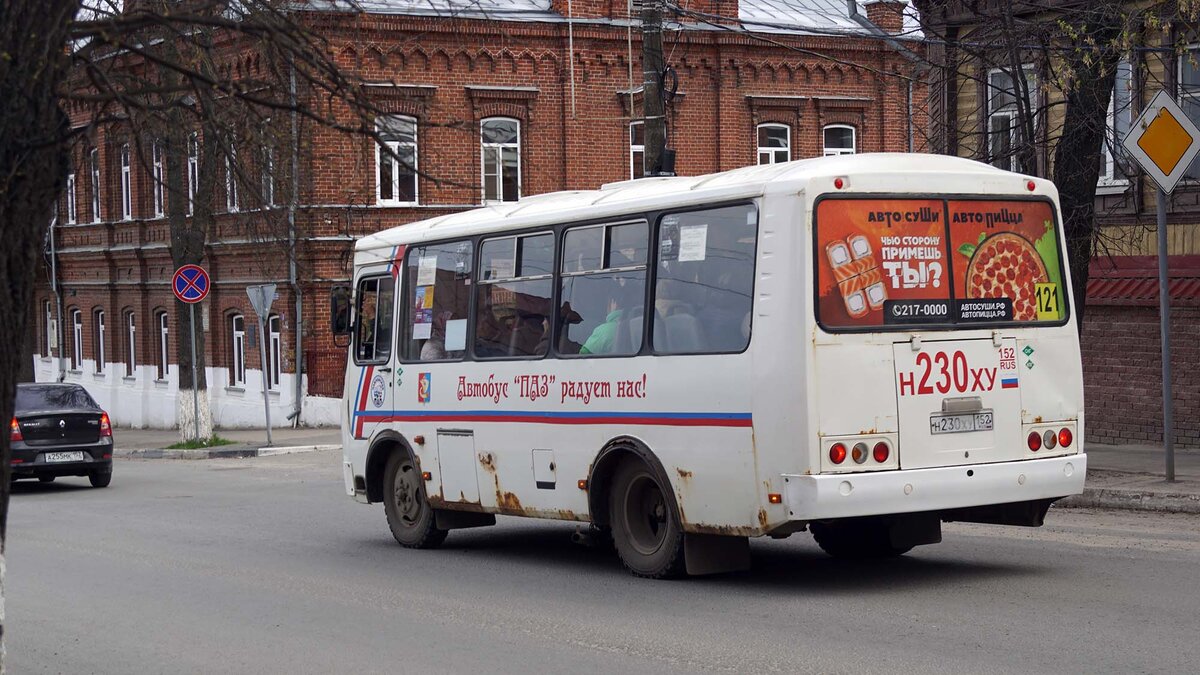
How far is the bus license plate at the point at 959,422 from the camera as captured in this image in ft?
34.4

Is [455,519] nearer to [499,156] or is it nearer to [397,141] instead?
[397,141]

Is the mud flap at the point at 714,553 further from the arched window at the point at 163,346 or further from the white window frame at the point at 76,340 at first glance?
the white window frame at the point at 76,340

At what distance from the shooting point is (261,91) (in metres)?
7.25

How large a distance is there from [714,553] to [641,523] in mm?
677

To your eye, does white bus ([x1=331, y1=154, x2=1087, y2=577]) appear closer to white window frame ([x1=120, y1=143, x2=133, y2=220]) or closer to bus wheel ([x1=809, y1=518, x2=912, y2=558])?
bus wheel ([x1=809, y1=518, x2=912, y2=558])

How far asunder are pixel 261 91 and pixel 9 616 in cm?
542

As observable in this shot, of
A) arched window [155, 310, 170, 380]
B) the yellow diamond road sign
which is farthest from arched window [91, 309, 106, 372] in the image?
the yellow diamond road sign

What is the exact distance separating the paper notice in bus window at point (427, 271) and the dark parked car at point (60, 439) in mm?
10451

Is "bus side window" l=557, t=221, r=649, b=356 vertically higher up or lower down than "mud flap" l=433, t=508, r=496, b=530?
higher up

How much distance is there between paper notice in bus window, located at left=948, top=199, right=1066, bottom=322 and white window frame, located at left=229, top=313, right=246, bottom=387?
28.1 m

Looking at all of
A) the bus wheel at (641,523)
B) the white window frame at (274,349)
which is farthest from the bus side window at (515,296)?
the white window frame at (274,349)

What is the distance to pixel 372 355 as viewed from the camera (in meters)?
15.1

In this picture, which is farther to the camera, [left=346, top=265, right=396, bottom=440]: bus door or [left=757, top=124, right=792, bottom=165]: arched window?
[left=757, top=124, right=792, bottom=165]: arched window

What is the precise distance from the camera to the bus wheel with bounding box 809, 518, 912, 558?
39.4 ft
